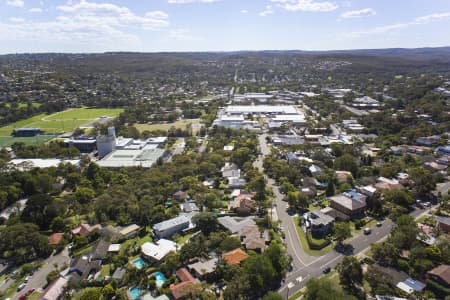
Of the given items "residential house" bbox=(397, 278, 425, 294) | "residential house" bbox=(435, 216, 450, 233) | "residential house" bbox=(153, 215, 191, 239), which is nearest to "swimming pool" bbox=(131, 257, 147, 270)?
"residential house" bbox=(153, 215, 191, 239)

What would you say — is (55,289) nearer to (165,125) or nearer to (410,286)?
(410,286)

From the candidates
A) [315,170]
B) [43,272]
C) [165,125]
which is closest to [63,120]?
[165,125]

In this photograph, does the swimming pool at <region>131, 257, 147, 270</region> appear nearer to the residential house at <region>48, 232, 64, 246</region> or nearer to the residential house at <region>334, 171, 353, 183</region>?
the residential house at <region>48, 232, 64, 246</region>

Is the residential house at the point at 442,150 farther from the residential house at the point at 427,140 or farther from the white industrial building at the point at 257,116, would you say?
the white industrial building at the point at 257,116

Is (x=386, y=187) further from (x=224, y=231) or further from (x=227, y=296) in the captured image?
(x=227, y=296)

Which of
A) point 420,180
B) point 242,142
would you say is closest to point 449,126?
point 420,180

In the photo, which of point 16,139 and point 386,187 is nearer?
point 386,187

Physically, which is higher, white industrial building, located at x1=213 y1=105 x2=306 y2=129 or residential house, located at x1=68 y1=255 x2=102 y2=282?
white industrial building, located at x1=213 y1=105 x2=306 y2=129
